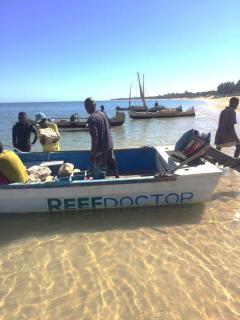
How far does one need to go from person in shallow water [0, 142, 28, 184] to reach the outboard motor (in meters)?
3.43

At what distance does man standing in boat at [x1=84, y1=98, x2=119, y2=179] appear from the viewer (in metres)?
6.61

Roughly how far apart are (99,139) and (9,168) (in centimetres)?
194

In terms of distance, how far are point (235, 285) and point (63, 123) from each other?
962 inches

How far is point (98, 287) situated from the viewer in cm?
469

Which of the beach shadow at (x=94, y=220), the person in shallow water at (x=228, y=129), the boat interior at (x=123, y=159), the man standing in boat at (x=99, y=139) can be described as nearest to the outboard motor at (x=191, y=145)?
the boat interior at (x=123, y=159)

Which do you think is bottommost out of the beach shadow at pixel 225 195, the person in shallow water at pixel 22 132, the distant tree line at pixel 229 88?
the beach shadow at pixel 225 195

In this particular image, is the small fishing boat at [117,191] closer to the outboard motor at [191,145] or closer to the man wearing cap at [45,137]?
the outboard motor at [191,145]

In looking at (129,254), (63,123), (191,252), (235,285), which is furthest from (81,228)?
(63,123)

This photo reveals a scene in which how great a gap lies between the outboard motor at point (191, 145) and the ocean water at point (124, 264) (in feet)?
3.76

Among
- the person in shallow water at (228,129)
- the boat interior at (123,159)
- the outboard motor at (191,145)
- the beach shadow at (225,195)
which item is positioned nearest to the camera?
the outboard motor at (191,145)

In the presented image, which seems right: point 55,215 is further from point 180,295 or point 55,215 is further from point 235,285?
point 235,285

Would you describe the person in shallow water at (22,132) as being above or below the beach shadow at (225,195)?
above

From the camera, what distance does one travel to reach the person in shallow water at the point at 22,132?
28.7 ft

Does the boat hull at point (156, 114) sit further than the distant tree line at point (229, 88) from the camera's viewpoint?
No
